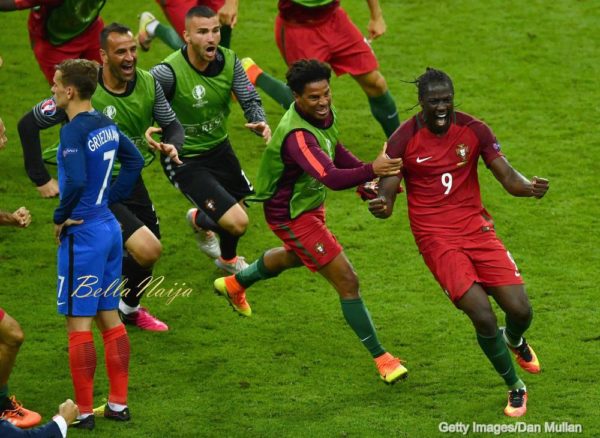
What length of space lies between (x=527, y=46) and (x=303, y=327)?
6255mm

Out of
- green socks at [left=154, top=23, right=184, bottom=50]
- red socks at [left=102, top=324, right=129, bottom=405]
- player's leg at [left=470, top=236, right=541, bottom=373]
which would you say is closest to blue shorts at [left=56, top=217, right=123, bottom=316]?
red socks at [left=102, top=324, right=129, bottom=405]

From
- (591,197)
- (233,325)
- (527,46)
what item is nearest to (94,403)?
(233,325)

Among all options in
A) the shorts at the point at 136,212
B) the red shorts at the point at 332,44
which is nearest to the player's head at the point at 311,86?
the shorts at the point at 136,212

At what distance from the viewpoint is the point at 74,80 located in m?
7.47

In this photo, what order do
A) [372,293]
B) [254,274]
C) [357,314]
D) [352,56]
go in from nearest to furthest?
[357,314]
[254,274]
[372,293]
[352,56]

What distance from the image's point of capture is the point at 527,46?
14.4m

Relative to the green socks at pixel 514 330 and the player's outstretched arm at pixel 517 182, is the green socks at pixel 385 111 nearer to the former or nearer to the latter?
the player's outstretched arm at pixel 517 182

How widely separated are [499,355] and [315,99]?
2.00 m

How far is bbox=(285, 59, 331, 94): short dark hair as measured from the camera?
821 cm

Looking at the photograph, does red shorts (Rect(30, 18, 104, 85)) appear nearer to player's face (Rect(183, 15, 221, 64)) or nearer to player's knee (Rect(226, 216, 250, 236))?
player's face (Rect(183, 15, 221, 64))

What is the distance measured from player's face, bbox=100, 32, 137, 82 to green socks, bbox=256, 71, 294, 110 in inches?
133

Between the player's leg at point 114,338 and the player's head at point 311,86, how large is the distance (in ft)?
4.84

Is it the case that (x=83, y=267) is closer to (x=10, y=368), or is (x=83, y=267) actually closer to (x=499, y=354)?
(x=10, y=368)

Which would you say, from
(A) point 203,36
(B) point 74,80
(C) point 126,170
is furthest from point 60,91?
(A) point 203,36
